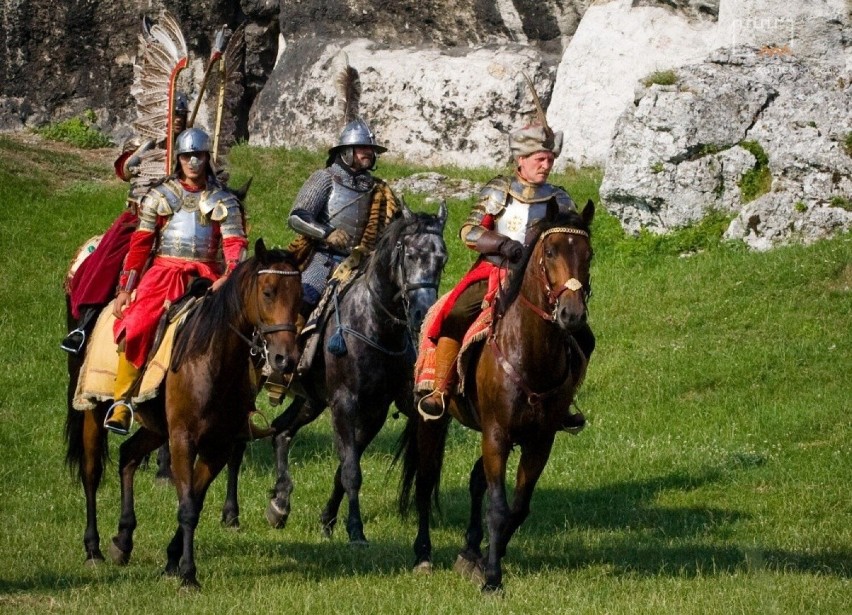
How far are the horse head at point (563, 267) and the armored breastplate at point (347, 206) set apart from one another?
3779 mm

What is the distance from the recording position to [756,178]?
2042 cm

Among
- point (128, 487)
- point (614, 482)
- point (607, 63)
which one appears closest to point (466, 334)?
point (128, 487)

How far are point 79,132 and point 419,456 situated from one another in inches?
820

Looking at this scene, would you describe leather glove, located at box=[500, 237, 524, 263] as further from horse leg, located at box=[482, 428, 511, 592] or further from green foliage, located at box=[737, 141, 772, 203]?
green foliage, located at box=[737, 141, 772, 203]

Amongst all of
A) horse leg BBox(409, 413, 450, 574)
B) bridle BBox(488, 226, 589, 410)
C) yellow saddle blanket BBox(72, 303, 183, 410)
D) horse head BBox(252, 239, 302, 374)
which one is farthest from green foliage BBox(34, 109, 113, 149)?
bridle BBox(488, 226, 589, 410)

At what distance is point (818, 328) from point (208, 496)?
7.53 meters

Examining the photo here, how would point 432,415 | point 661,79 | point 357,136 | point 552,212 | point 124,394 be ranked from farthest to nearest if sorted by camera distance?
1. point 661,79
2. point 357,136
3. point 124,394
4. point 432,415
5. point 552,212

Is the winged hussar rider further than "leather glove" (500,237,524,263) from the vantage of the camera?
Yes

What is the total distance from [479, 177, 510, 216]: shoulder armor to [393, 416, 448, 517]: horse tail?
5.42ft

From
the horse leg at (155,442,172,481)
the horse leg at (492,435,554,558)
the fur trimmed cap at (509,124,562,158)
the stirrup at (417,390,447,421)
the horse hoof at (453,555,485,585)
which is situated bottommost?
the horse leg at (155,442,172,481)

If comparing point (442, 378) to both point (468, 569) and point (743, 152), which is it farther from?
point (743, 152)

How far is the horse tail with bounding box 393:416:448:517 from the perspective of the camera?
1109 centimetres

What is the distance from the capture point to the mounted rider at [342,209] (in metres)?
12.8

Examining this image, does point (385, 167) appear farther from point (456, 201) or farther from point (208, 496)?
point (208, 496)
